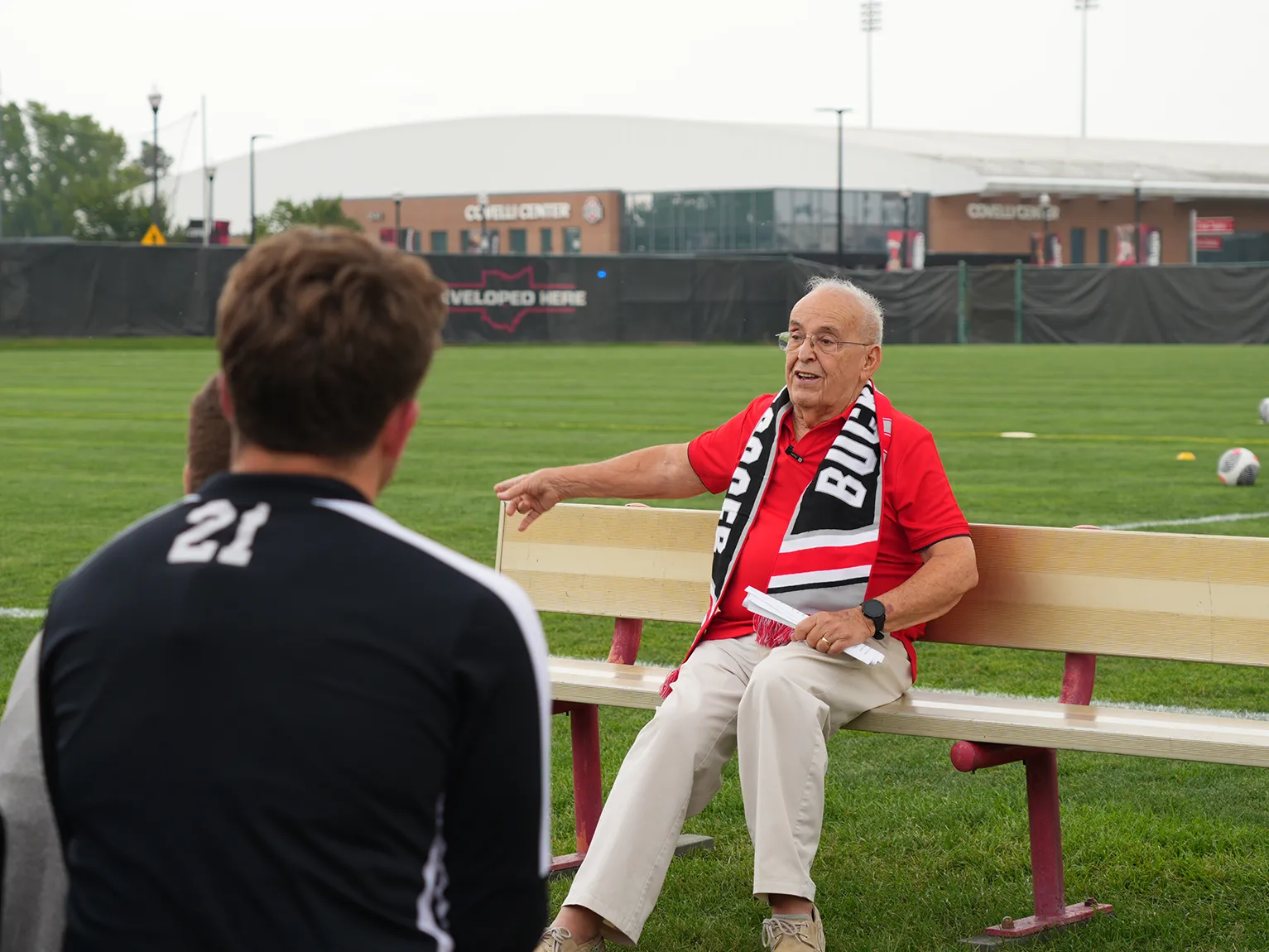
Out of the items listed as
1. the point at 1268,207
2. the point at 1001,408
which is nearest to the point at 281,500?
the point at 1001,408

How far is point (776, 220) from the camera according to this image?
93312 mm

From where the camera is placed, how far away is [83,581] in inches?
74.7

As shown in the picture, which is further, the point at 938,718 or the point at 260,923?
the point at 938,718

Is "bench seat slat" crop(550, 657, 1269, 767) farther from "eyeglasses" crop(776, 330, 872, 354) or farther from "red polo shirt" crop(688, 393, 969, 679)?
"eyeglasses" crop(776, 330, 872, 354)

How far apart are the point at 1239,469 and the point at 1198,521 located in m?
2.07

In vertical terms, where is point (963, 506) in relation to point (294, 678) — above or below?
below

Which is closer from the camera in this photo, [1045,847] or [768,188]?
[1045,847]

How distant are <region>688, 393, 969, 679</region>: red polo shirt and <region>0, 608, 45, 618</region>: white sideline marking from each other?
173 inches

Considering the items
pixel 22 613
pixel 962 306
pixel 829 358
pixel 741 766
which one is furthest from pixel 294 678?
pixel 962 306

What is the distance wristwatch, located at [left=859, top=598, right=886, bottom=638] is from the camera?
414 centimetres

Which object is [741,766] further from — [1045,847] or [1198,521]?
[1198,521]

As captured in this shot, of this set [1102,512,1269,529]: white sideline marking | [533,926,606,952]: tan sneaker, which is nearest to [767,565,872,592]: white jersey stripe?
[533,926,606,952]: tan sneaker

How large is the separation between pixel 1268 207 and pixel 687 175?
31.5 meters

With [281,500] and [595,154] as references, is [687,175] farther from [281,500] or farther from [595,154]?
[281,500]
